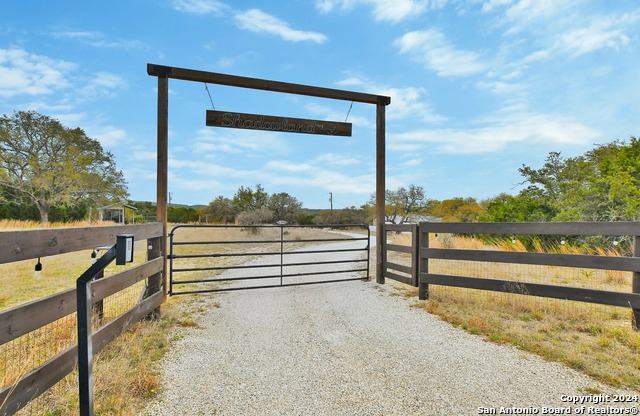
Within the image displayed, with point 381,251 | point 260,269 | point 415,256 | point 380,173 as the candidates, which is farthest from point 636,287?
point 260,269

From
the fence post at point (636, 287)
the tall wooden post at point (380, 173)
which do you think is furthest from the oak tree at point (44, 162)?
the fence post at point (636, 287)

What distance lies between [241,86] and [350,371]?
4.84m

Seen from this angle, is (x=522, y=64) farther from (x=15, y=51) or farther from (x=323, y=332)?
(x=15, y=51)

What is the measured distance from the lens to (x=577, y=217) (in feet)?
38.2

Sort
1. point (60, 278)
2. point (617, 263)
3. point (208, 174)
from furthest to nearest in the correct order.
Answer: point (208, 174)
point (60, 278)
point (617, 263)

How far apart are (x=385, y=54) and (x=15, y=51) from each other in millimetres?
16993

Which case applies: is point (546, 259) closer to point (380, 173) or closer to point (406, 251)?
point (406, 251)

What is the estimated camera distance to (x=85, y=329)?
5.69 ft

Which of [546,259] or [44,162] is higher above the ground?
[44,162]

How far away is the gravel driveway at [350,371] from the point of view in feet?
7.66

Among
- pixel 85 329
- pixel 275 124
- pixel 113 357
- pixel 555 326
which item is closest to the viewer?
pixel 85 329

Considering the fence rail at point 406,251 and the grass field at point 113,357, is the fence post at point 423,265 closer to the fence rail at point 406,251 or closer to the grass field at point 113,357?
the fence rail at point 406,251

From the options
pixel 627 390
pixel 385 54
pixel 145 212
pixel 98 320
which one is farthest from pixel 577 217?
pixel 145 212

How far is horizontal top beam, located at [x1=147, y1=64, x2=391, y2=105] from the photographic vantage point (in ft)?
16.7
